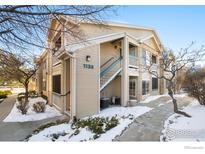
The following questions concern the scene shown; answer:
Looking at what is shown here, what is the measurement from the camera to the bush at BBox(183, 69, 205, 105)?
294 cm

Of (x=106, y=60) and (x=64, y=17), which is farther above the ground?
(x=64, y=17)

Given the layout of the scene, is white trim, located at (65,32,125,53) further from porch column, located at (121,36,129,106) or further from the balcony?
the balcony

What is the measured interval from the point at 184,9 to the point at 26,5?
2038mm

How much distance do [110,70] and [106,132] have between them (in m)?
1.72

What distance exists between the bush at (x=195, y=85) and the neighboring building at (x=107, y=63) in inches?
15.1

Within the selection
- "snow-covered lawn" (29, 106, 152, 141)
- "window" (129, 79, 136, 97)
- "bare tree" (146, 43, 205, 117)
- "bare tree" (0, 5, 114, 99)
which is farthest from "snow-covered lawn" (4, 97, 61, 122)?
"bare tree" (146, 43, 205, 117)

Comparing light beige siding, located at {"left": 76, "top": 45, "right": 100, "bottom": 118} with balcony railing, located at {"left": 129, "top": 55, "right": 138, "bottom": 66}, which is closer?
balcony railing, located at {"left": 129, "top": 55, "right": 138, "bottom": 66}

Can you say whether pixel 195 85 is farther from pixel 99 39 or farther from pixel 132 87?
pixel 99 39

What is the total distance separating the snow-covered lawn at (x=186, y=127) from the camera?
8.32 ft

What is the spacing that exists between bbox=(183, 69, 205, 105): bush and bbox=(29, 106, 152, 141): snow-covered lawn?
2.29 feet

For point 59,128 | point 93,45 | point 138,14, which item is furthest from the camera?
point 93,45
